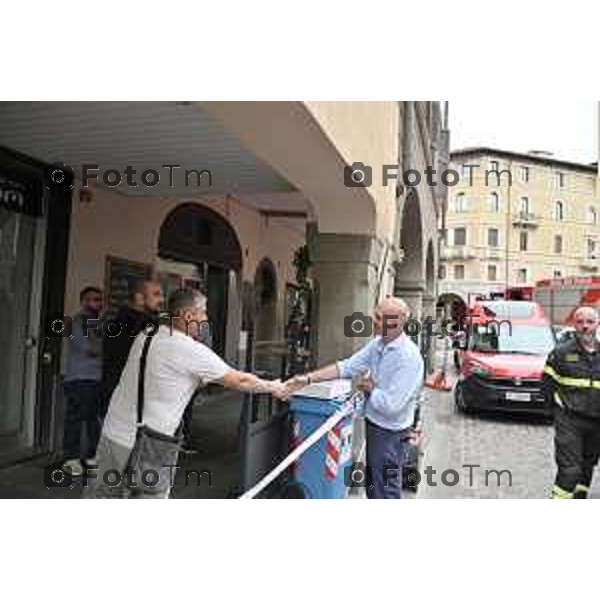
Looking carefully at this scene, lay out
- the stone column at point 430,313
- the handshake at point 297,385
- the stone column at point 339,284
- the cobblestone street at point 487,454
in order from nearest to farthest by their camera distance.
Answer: the handshake at point 297,385, the cobblestone street at point 487,454, the stone column at point 339,284, the stone column at point 430,313

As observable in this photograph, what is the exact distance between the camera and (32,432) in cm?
722

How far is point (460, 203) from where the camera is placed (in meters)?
64.6

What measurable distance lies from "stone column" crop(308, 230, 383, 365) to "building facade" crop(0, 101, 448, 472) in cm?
1

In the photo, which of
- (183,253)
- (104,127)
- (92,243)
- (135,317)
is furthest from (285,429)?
(183,253)

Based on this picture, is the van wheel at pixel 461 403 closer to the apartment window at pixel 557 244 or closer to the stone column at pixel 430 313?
the stone column at pixel 430 313

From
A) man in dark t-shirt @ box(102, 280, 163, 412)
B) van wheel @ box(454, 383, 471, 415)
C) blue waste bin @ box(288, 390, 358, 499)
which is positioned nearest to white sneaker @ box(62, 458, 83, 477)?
man in dark t-shirt @ box(102, 280, 163, 412)

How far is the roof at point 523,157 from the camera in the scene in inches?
2420

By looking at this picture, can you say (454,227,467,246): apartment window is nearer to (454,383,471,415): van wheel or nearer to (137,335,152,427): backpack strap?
(454,383,471,415): van wheel

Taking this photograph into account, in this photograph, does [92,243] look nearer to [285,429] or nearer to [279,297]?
[285,429]

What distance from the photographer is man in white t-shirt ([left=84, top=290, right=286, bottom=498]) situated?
407cm

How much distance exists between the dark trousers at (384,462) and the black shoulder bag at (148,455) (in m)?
1.65

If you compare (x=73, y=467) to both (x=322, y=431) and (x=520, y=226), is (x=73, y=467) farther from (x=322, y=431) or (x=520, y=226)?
(x=520, y=226)

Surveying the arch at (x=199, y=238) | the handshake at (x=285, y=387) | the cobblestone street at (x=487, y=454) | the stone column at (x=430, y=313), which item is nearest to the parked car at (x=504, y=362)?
the cobblestone street at (x=487, y=454)

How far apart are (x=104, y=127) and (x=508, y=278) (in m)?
62.1
